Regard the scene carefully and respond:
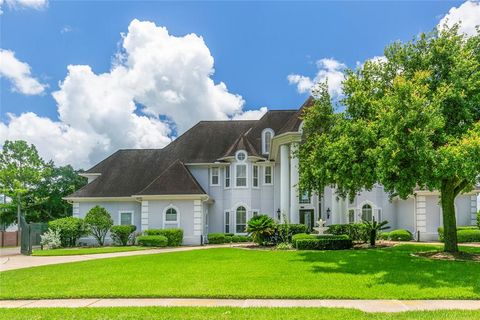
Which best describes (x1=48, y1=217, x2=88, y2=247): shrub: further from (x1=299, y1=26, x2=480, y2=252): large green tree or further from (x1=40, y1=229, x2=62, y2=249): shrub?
(x1=299, y1=26, x2=480, y2=252): large green tree

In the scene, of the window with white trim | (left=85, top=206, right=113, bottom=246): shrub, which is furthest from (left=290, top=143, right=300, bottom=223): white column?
(left=85, top=206, right=113, bottom=246): shrub

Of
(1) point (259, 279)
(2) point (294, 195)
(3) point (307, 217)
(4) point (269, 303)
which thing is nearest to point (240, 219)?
(3) point (307, 217)

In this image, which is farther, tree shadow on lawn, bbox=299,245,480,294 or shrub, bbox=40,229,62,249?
shrub, bbox=40,229,62,249

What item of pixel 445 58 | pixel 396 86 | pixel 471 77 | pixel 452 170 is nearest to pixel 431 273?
pixel 452 170

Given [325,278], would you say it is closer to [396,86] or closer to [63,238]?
[396,86]

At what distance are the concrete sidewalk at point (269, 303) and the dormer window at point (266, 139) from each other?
→ 77.2 feet

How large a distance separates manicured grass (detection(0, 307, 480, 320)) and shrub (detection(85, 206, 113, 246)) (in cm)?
2088

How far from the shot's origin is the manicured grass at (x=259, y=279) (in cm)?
986

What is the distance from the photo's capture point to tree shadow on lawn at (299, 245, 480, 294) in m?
11.2

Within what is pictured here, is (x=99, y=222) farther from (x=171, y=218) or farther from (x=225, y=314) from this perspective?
(x=225, y=314)

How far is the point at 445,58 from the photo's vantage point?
1661cm

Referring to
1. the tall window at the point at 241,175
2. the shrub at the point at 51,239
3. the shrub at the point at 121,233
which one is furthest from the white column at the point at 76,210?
the tall window at the point at 241,175

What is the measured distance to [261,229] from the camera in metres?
23.9

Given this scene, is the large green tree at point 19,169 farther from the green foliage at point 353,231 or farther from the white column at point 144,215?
the green foliage at point 353,231
